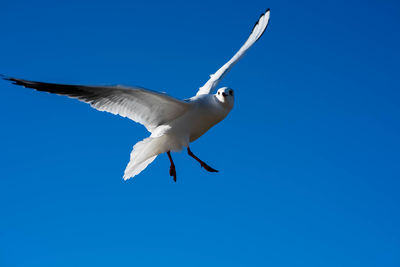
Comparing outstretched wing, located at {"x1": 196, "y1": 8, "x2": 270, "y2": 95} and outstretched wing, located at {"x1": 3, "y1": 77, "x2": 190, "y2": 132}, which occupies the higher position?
outstretched wing, located at {"x1": 196, "y1": 8, "x2": 270, "y2": 95}

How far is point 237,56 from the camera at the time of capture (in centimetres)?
541

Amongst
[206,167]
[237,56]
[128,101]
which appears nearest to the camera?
[128,101]

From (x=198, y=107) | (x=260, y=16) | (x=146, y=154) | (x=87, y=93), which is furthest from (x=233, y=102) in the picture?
(x=260, y=16)

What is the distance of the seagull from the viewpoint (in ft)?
12.5

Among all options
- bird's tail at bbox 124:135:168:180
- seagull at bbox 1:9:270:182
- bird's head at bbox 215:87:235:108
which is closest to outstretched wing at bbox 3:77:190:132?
seagull at bbox 1:9:270:182

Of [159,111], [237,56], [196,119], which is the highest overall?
[237,56]

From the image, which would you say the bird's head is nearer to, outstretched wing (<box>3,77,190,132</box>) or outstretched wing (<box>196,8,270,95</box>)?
outstretched wing (<box>3,77,190,132</box>)

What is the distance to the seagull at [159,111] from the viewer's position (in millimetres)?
3801

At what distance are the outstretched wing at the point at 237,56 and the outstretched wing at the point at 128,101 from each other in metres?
0.88

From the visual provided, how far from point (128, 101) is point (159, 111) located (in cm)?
27

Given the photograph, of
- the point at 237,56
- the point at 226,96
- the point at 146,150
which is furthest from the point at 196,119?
the point at 237,56

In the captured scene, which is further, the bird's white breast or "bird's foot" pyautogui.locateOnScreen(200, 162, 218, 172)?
"bird's foot" pyautogui.locateOnScreen(200, 162, 218, 172)

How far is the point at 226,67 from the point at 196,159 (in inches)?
52.5

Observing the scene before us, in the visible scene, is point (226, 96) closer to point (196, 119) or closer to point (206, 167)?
point (196, 119)
